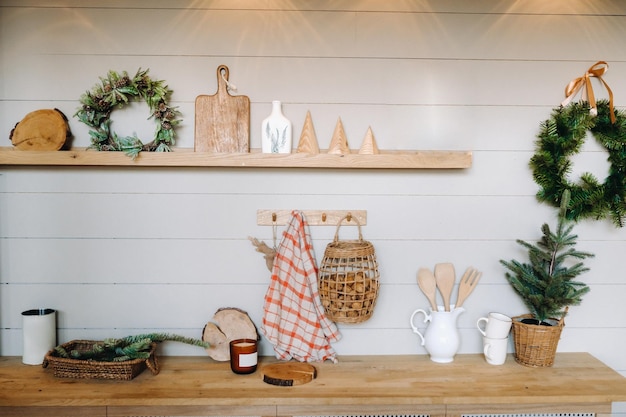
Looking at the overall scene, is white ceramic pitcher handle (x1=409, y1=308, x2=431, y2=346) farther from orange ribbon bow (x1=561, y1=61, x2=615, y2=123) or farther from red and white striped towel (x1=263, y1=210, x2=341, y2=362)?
orange ribbon bow (x1=561, y1=61, x2=615, y2=123)

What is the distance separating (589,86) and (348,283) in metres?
1.14

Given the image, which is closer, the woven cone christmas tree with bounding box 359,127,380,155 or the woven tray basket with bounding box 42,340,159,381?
the woven tray basket with bounding box 42,340,159,381

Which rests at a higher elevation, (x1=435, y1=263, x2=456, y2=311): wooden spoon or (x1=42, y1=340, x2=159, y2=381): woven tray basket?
(x1=435, y1=263, x2=456, y2=311): wooden spoon

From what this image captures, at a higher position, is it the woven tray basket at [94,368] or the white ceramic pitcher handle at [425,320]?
the white ceramic pitcher handle at [425,320]

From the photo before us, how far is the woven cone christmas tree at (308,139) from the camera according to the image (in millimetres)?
1766

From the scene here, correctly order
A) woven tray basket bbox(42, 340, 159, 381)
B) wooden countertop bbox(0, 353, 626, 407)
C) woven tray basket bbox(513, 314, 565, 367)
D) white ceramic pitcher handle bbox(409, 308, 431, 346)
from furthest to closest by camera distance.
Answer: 1. white ceramic pitcher handle bbox(409, 308, 431, 346)
2. woven tray basket bbox(513, 314, 565, 367)
3. woven tray basket bbox(42, 340, 159, 381)
4. wooden countertop bbox(0, 353, 626, 407)

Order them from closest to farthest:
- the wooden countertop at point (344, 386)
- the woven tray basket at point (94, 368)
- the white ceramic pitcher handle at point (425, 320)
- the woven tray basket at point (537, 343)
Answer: the wooden countertop at point (344, 386) < the woven tray basket at point (94, 368) < the woven tray basket at point (537, 343) < the white ceramic pitcher handle at point (425, 320)

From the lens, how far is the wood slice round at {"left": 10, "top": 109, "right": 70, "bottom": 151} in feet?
5.62

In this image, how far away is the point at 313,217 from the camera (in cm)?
183

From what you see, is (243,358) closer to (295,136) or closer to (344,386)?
(344,386)

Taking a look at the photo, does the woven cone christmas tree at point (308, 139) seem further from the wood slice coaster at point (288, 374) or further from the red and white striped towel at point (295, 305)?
the wood slice coaster at point (288, 374)

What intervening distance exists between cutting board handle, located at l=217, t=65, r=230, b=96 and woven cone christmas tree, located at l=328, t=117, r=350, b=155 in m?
0.41

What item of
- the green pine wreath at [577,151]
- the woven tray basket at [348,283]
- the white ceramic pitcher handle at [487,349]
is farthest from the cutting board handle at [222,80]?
the white ceramic pitcher handle at [487,349]

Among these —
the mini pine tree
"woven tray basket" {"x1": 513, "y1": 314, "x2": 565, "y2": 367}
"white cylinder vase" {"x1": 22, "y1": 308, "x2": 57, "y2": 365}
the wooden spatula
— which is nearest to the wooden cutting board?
"white cylinder vase" {"x1": 22, "y1": 308, "x2": 57, "y2": 365}
